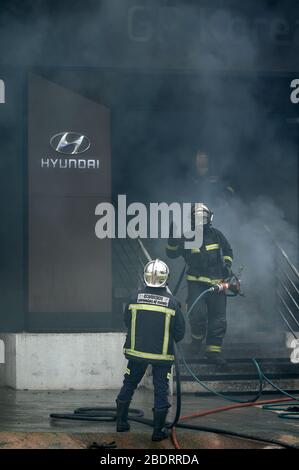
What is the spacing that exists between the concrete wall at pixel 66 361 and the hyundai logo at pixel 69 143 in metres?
2.19

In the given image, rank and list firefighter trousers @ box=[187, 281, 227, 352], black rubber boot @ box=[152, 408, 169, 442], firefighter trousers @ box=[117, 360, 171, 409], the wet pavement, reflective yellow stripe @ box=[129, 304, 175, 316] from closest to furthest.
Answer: the wet pavement < black rubber boot @ box=[152, 408, 169, 442] < firefighter trousers @ box=[117, 360, 171, 409] < reflective yellow stripe @ box=[129, 304, 175, 316] < firefighter trousers @ box=[187, 281, 227, 352]

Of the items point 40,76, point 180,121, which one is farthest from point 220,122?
point 40,76

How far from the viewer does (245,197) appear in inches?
600

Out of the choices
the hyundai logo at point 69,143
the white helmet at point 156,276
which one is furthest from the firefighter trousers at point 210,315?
the white helmet at point 156,276

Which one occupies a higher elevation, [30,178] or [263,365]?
[30,178]

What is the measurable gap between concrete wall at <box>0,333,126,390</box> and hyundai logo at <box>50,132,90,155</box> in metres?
2.19

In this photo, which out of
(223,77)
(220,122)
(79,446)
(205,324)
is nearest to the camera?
(79,446)

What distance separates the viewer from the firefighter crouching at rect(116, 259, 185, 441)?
31.1ft

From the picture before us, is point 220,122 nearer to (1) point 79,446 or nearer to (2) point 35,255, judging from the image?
(2) point 35,255

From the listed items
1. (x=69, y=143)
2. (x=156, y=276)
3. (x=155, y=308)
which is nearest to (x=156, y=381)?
(x=155, y=308)

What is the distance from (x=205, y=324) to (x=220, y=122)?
3.43 m

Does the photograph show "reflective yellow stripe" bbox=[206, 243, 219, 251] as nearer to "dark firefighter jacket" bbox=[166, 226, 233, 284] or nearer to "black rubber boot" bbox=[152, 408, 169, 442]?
"dark firefighter jacket" bbox=[166, 226, 233, 284]

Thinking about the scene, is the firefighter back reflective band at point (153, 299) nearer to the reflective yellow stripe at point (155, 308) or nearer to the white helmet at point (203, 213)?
the reflective yellow stripe at point (155, 308)

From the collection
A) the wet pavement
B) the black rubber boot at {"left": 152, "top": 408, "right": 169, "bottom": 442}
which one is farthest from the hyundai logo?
the black rubber boot at {"left": 152, "top": 408, "right": 169, "bottom": 442}
